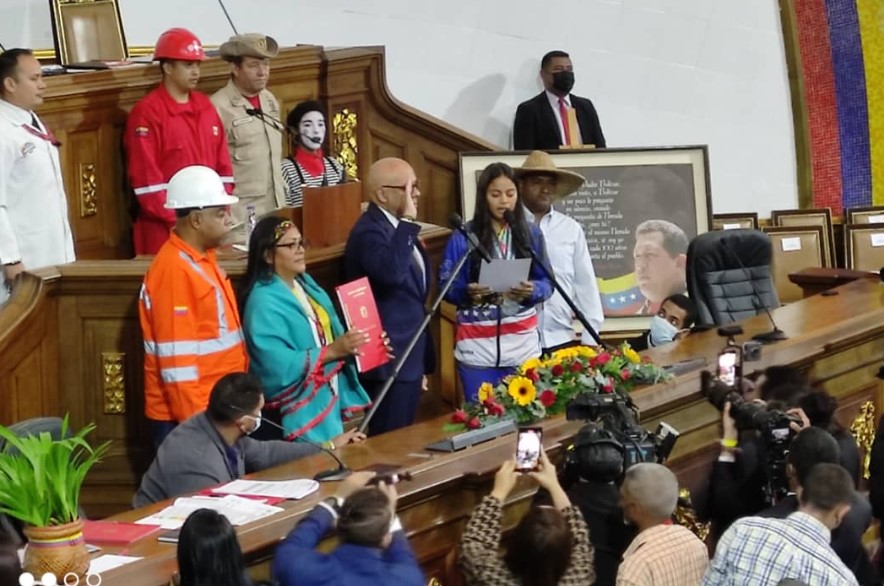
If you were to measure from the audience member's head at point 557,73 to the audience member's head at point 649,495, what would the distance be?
6.48 meters

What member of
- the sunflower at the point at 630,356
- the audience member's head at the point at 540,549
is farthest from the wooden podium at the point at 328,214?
the audience member's head at the point at 540,549

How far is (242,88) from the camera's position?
8.59 meters

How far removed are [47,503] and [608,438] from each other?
1.68 metres

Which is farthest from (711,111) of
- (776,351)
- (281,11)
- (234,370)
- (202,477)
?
(202,477)

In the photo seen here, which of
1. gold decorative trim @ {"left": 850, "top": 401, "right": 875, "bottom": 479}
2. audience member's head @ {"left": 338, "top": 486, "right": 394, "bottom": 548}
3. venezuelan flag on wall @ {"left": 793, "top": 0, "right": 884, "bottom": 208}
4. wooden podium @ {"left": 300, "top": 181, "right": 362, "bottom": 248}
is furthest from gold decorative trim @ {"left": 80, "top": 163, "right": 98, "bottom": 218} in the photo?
venezuelan flag on wall @ {"left": 793, "top": 0, "right": 884, "bottom": 208}

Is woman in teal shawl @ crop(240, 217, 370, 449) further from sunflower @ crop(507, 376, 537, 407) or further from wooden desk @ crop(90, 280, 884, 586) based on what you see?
sunflower @ crop(507, 376, 537, 407)

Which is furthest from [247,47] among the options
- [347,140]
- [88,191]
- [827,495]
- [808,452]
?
[827,495]

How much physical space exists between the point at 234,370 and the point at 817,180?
24.0 feet

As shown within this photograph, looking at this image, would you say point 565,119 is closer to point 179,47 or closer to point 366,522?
point 179,47

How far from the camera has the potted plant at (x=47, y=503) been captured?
14.9ft

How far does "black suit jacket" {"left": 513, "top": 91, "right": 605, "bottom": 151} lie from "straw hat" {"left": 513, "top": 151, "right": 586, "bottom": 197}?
9.74ft

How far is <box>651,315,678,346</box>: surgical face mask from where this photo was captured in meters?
8.04

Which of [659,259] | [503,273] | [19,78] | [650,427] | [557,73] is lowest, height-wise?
[650,427]

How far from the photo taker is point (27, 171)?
738 centimetres
